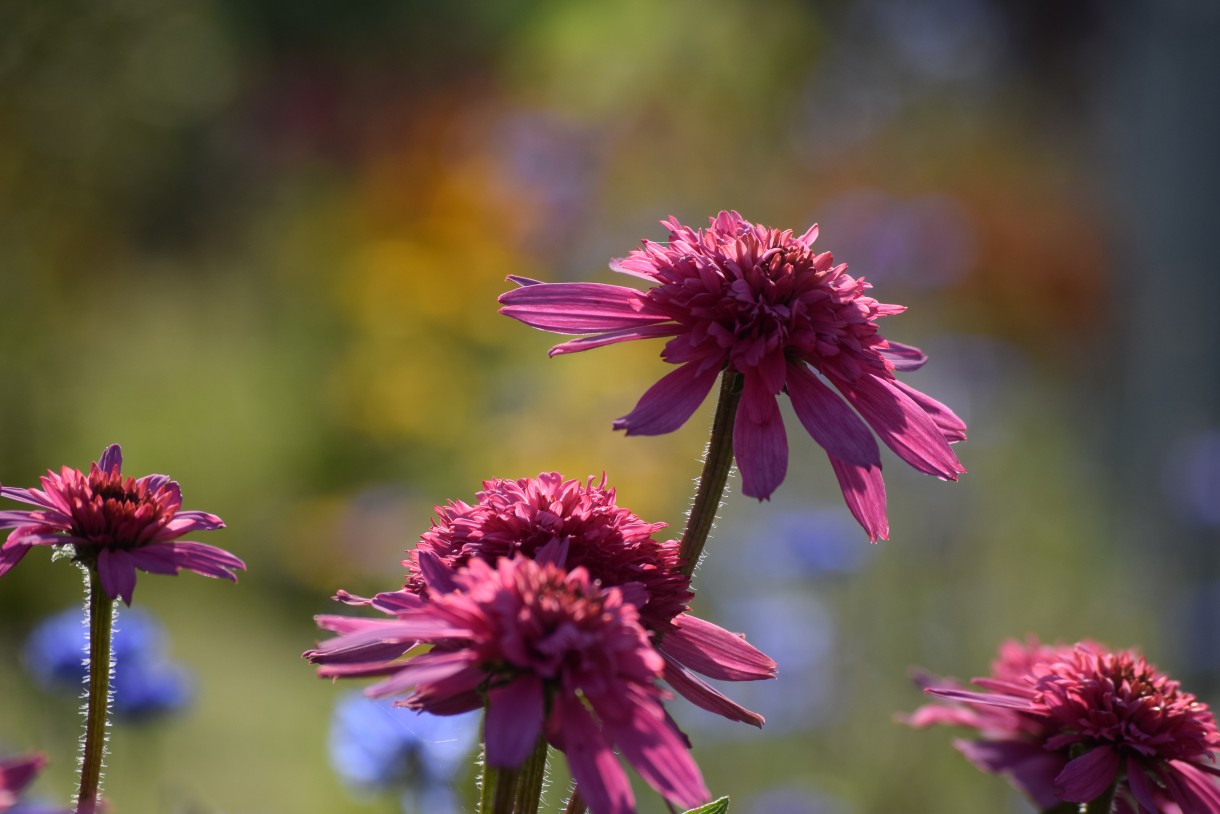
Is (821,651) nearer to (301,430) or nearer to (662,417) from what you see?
(662,417)

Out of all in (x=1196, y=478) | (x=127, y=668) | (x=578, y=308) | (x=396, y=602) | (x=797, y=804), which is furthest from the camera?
(x=1196, y=478)

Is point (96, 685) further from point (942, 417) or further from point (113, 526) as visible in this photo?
point (942, 417)

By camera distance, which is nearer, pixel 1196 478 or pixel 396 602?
pixel 396 602

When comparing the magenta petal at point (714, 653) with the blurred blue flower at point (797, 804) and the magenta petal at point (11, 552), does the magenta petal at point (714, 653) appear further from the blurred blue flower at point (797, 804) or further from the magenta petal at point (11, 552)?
the blurred blue flower at point (797, 804)

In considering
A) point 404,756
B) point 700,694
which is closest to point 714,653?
point 700,694

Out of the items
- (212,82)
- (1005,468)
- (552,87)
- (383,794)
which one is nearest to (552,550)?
(383,794)
